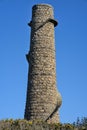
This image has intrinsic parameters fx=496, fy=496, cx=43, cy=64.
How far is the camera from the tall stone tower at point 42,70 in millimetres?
26659

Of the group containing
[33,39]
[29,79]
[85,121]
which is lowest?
[85,121]

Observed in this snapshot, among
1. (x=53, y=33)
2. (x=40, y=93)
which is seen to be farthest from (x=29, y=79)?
(x=53, y=33)

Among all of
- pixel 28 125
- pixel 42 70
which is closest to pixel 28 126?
pixel 28 125

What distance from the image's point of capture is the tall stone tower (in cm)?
2666

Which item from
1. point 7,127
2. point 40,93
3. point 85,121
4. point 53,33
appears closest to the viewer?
point 7,127

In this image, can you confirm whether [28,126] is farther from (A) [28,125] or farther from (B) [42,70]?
(B) [42,70]

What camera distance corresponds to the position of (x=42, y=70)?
27.2m

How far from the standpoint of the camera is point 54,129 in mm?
22750

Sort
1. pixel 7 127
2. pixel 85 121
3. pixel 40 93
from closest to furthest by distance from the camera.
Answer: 1. pixel 7 127
2. pixel 40 93
3. pixel 85 121

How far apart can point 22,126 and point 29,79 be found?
5.46m

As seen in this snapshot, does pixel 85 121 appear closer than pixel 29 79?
No

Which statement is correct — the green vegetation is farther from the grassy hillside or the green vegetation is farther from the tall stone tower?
the tall stone tower

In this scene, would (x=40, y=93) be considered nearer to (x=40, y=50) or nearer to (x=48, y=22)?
(x=40, y=50)

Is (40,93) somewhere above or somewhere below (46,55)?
below
